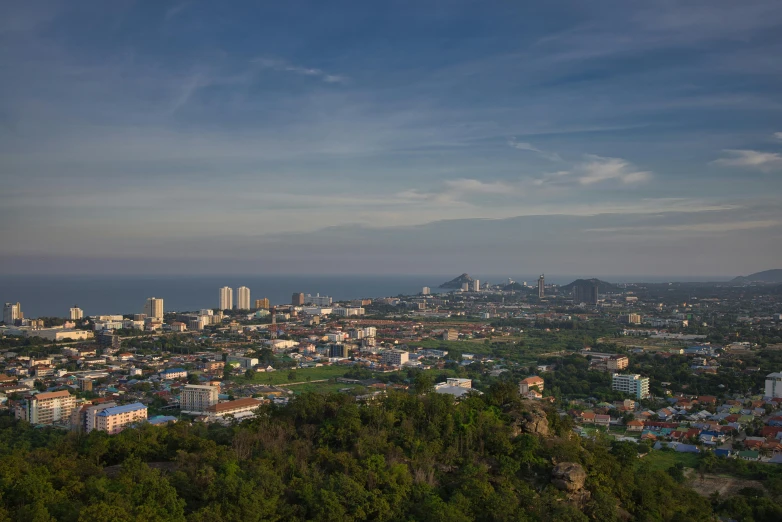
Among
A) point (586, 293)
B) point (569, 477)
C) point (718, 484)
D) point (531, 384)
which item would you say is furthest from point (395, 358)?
point (586, 293)

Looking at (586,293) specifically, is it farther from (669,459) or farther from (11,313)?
(669,459)

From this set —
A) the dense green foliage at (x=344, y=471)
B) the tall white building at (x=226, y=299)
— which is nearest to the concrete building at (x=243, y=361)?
the dense green foliage at (x=344, y=471)

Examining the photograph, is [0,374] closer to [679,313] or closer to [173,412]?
[173,412]

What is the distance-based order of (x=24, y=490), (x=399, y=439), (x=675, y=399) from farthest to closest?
(x=675, y=399) → (x=399, y=439) → (x=24, y=490)

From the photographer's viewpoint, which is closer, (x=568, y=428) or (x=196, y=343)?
(x=568, y=428)

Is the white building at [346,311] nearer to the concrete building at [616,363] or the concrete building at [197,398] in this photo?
the concrete building at [616,363]

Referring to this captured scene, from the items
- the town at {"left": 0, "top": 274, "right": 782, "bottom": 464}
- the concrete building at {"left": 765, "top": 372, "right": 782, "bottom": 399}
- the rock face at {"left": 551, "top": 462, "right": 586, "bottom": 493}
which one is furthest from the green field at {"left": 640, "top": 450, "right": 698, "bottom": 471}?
the concrete building at {"left": 765, "top": 372, "right": 782, "bottom": 399}

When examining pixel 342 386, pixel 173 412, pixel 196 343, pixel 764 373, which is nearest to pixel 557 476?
pixel 173 412
